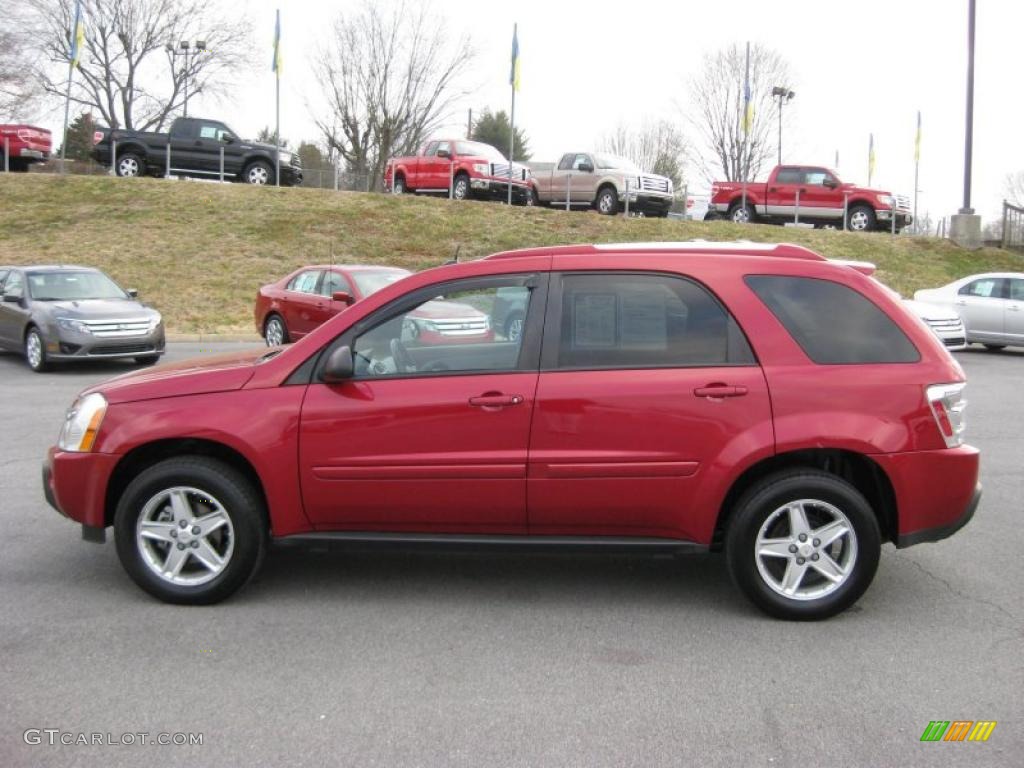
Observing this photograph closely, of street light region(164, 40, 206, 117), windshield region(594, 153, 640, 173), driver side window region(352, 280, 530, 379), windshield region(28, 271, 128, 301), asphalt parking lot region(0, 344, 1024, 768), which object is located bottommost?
asphalt parking lot region(0, 344, 1024, 768)

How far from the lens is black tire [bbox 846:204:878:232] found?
29.4 m

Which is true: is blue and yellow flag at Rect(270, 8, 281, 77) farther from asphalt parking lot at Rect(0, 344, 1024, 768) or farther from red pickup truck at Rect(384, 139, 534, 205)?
asphalt parking lot at Rect(0, 344, 1024, 768)

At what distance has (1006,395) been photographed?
12281 mm

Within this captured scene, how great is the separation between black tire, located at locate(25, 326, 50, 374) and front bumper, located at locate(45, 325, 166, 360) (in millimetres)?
141

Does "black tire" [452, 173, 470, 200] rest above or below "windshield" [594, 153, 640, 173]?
below

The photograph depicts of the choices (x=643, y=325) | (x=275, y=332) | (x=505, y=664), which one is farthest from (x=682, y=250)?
(x=275, y=332)

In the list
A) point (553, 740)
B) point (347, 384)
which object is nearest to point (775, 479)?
point (553, 740)

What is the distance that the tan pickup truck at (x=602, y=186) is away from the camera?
28734mm

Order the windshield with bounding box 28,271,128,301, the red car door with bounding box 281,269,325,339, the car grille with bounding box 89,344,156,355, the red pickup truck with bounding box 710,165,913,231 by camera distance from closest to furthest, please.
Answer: the car grille with bounding box 89,344,156,355 < the windshield with bounding box 28,271,128,301 < the red car door with bounding box 281,269,325,339 < the red pickup truck with bounding box 710,165,913,231

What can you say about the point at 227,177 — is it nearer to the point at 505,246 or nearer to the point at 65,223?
the point at 65,223

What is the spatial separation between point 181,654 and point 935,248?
29.4 meters

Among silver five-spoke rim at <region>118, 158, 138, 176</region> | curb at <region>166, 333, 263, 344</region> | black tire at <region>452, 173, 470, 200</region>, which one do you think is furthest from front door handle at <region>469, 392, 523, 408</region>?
silver five-spoke rim at <region>118, 158, 138, 176</region>

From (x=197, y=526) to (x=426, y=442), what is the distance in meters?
1.16

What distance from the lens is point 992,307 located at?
17.4 m
